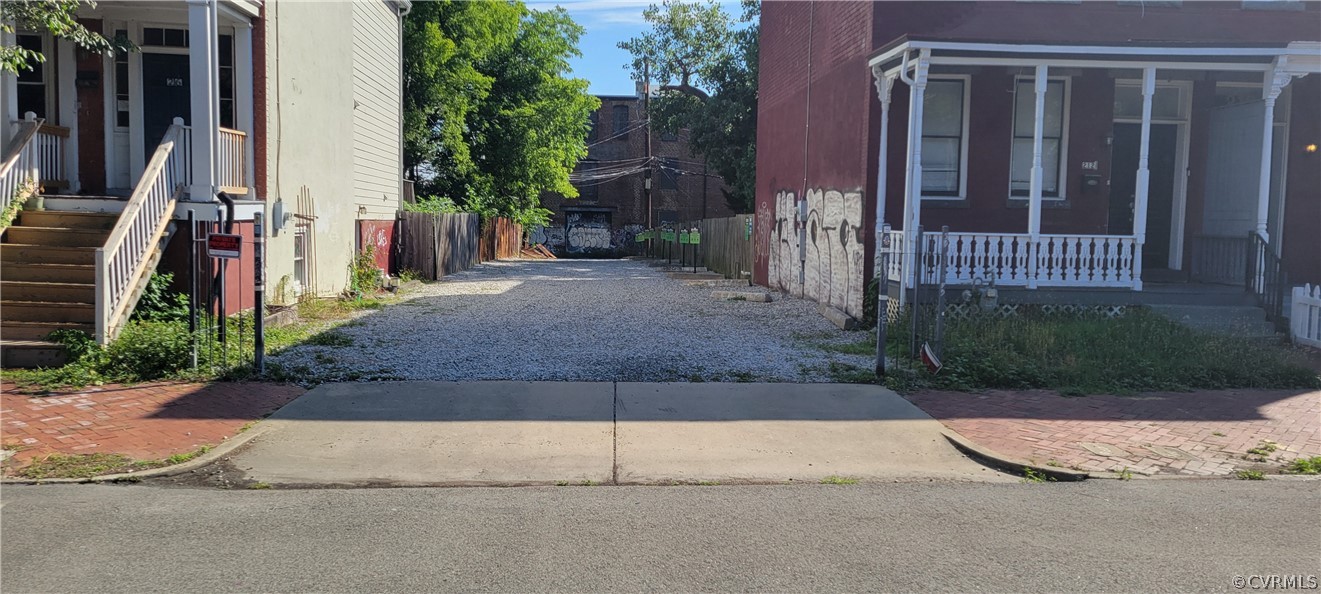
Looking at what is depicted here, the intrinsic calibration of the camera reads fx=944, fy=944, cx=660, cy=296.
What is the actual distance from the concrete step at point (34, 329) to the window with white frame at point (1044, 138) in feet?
41.4

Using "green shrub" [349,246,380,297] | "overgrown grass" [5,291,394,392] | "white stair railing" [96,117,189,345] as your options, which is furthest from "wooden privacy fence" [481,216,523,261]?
"overgrown grass" [5,291,394,392]

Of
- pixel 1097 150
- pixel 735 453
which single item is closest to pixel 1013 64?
pixel 1097 150

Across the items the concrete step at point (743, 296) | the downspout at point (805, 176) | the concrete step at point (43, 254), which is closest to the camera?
the concrete step at point (43, 254)

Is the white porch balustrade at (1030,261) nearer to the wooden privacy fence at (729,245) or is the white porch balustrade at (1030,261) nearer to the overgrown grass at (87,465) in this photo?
the overgrown grass at (87,465)

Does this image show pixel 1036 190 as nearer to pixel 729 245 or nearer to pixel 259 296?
pixel 259 296

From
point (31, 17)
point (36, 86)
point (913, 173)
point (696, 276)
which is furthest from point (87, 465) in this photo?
point (696, 276)

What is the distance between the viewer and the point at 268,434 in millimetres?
7820

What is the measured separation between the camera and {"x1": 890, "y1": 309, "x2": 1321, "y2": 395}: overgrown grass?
10062 millimetres

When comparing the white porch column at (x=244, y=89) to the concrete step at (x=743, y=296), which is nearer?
the white porch column at (x=244, y=89)

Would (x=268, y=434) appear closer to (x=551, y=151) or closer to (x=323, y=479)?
(x=323, y=479)

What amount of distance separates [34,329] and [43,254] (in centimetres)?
139

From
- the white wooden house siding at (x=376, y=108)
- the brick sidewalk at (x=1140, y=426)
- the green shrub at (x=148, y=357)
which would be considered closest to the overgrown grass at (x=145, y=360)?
the green shrub at (x=148, y=357)

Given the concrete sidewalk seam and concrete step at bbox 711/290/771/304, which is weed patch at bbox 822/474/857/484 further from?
concrete step at bbox 711/290/771/304

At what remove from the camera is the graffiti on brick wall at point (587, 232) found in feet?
182
